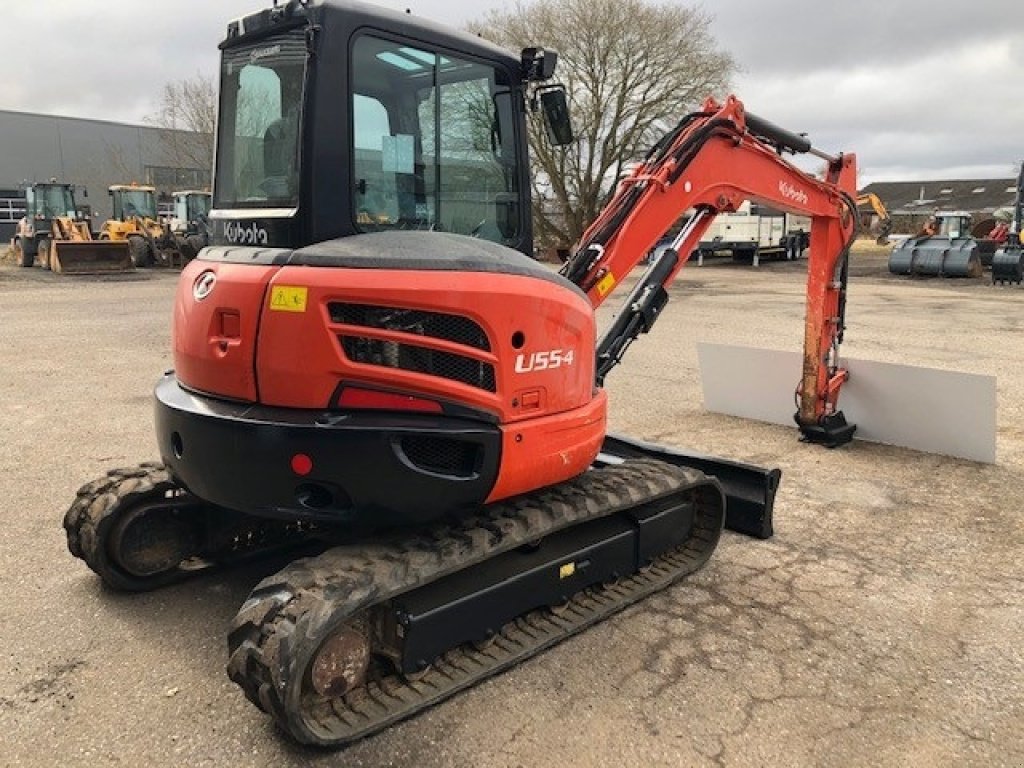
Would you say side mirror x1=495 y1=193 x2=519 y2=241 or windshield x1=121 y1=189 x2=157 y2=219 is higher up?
windshield x1=121 y1=189 x2=157 y2=219

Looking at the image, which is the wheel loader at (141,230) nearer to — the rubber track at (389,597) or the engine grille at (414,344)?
the rubber track at (389,597)

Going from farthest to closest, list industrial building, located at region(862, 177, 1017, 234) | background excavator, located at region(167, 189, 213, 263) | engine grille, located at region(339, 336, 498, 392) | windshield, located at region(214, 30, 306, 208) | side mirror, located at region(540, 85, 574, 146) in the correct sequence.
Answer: industrial building, located at region(862, 177, 1017, 234)
background excavator, located at region(167, 189, 213, 263)
side mirror, located at region(540, 85, 574, 146)
windshield, located at region(214, 30, 306, 208)
engine grille, located at region(339, 336, 498, 392)

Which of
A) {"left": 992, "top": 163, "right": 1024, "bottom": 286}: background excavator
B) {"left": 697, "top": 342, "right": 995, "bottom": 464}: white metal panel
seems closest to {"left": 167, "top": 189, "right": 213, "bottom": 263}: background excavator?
{"left": 697, "top": 342, "right": 995, "bottom": 464}: white metal panel

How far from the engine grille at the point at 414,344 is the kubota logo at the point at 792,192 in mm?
3418

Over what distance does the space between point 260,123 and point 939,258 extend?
88.7 feet

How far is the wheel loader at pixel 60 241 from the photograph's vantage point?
25719 mm

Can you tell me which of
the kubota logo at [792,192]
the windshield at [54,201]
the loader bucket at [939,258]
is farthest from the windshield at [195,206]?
the kubota logo at [792,192]

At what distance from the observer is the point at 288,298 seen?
2979 millimetres

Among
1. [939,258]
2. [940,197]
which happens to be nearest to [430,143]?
[939,258]

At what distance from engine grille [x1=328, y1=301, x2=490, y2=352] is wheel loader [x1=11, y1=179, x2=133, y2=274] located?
26.1m

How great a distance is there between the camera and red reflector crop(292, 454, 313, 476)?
3023 mm

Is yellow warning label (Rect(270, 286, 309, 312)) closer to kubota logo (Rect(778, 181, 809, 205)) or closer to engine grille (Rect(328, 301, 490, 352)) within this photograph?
engine grille (Rect(328, 301, 490, 352))

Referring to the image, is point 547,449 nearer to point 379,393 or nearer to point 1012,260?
point 379,393

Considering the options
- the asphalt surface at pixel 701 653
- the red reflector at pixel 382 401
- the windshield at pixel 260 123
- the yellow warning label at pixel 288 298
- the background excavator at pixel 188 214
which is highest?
the background excavator at pixel 188 214
